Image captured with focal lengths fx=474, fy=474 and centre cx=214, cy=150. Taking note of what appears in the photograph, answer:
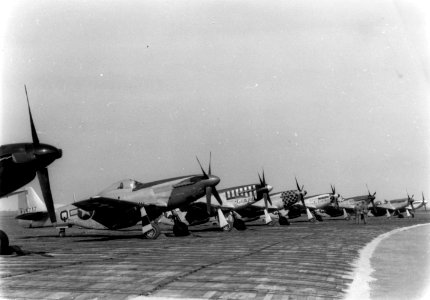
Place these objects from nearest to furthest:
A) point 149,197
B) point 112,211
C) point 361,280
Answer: point 361,280
point 149,197
point 112,211

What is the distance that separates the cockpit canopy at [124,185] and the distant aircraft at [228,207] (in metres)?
5.89

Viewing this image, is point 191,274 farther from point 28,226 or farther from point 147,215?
point 28,226

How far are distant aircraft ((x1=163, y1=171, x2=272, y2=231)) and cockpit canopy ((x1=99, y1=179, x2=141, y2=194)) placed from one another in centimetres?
589

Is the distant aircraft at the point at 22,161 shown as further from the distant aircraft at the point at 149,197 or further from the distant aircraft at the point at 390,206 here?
the distant aircraft at the point at 390,206

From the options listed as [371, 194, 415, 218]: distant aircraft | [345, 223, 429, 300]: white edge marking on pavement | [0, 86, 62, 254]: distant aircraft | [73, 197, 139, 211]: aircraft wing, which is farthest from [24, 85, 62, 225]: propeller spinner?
[371, 194, 415, 218]: distant aircraft

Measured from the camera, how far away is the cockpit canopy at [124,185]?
2647 centimetres

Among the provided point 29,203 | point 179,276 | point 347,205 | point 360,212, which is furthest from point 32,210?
point 347,205

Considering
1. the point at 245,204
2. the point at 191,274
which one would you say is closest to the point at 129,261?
the point at 191,274

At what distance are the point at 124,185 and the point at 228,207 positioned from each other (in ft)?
37.3

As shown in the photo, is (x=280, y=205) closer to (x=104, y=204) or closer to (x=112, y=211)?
(x=112, y=211)

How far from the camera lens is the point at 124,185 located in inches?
1048

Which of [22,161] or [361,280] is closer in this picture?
[361,280]

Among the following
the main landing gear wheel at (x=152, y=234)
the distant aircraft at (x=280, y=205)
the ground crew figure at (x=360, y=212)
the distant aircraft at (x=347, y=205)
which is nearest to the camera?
the main landing gear wheel at (x=152, y=234)

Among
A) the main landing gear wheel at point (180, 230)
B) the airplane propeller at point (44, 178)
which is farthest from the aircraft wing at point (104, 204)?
the airplane propeller at point (44, 178)
